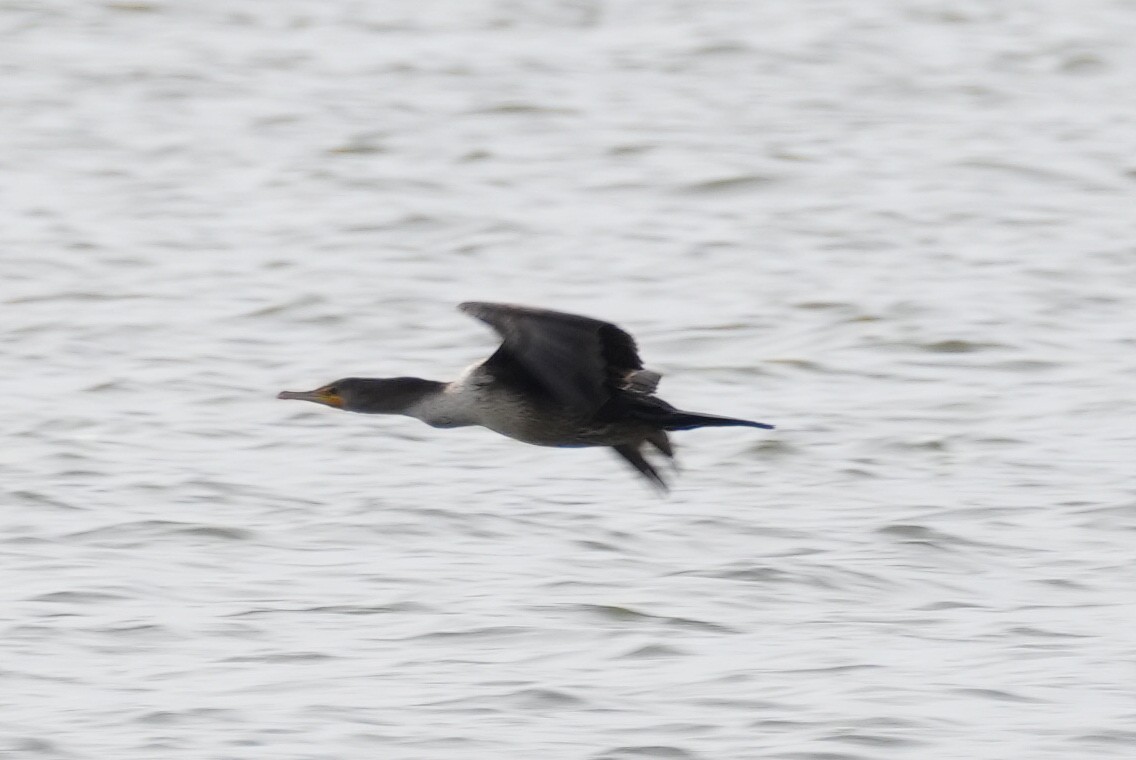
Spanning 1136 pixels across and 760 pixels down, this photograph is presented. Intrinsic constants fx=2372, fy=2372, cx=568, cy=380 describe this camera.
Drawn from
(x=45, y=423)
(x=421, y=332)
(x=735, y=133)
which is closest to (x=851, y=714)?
(x=45, y=423)

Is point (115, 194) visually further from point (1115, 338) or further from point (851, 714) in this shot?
point (851, 714)

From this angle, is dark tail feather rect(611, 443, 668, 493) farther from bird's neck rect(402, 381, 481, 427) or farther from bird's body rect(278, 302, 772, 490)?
bird's neck rect(402, 381, 481, 427)

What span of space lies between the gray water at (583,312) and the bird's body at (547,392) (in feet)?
2.22

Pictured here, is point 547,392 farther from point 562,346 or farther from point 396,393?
point 396,393

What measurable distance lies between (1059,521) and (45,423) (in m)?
4.31

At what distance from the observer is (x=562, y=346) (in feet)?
22.9

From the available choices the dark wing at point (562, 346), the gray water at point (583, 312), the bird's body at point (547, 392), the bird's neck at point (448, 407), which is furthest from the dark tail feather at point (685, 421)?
the gray water at point (583, 312)

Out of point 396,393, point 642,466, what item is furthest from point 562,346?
point 642,466

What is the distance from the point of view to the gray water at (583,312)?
723 cm

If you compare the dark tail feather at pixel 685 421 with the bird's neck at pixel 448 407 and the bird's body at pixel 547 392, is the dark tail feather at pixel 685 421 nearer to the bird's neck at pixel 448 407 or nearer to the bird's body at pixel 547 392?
the bird's body at pixel 547 392

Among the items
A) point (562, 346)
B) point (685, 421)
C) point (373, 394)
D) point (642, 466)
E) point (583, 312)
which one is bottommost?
point (583, 312)

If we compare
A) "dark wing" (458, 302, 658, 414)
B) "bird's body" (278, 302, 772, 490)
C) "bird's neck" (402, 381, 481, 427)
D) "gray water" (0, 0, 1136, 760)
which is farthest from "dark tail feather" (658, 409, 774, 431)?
"gray water" (0, 0, 1136, 760)

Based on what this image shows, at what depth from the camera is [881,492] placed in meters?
9.53

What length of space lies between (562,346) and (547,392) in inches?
17.9
